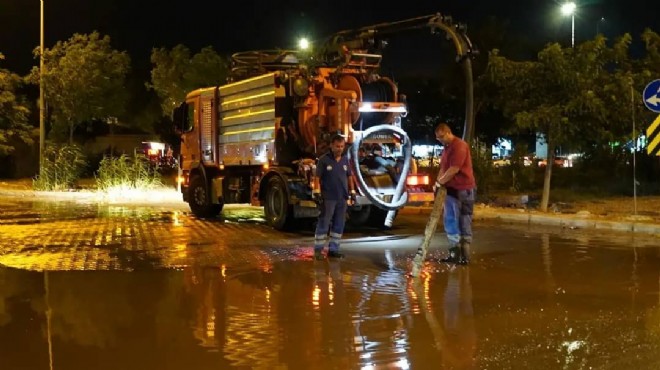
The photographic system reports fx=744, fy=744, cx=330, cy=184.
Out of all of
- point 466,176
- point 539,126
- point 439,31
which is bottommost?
point 466,176

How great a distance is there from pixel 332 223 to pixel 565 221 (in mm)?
6239

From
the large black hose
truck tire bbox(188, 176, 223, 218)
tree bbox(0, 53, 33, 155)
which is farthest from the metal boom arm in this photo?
tree bbox(0, 53, 33, 155)

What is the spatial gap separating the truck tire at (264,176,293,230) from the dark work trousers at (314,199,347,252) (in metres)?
3.14

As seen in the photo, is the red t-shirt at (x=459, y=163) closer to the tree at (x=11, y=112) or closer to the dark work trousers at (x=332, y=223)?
the dark work trousers at (x=332, y=223)

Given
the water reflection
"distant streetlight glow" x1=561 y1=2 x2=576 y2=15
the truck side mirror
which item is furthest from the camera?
"distant streetlight glow" x1=561 y1=2 x2=576 y2=15

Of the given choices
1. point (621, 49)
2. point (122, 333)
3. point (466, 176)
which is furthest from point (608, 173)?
point (122, 333)

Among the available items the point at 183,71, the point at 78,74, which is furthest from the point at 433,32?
the point at 183,71

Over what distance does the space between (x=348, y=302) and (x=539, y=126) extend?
9809 mm

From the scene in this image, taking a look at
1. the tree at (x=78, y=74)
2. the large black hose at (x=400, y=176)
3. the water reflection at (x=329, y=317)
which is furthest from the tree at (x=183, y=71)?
the water reflection at (x=329, y=317)

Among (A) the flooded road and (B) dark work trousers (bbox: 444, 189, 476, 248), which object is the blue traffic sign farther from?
(B) dark work trousers (bbox: 444, 189, 476, 248)

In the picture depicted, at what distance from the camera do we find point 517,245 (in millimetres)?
11812

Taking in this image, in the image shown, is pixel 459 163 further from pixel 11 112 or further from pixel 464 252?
pixel 11 112

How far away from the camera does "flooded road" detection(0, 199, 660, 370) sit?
19.3ft

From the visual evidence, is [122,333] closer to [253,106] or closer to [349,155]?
[349,155]
